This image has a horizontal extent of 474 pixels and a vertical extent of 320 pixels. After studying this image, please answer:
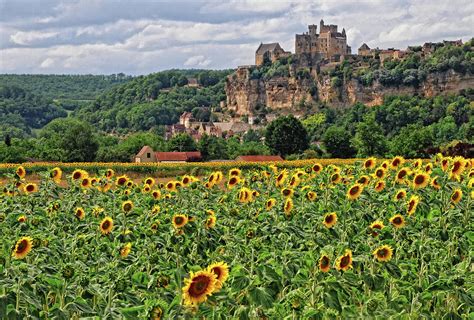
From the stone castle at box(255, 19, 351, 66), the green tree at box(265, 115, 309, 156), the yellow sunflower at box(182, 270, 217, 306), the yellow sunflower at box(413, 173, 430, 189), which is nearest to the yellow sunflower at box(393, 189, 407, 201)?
the yellow sunflower at box(413, 173, 430, 189)

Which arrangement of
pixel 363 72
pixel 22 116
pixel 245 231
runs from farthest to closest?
1. pixel 22 116
2. pixel 363 72
3. pixel 245 231

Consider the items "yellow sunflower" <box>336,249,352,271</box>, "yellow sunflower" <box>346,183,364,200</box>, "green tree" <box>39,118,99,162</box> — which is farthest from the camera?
"green tree" <box>39,118,99,162</box>

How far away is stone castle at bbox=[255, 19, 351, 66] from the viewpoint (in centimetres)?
15338

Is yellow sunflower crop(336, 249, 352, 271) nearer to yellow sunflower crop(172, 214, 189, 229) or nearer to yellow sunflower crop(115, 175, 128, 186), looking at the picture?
yellow sunflower crop(172, 214, 189, 229)

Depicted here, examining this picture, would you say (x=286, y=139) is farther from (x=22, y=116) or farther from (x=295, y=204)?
(x=22, y=116)

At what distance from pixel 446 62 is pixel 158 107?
6997 centimetres

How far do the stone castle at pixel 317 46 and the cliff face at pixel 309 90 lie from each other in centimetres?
782

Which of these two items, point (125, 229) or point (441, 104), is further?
point (441, 104)

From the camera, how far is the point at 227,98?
165 metres

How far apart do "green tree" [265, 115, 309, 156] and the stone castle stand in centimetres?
7396

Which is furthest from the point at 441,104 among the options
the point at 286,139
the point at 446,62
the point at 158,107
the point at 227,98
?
the point at 158,107

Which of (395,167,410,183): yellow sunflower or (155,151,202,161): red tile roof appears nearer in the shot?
(395,167,410,183): yellow sunflower

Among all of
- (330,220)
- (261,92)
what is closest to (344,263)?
(330,220)

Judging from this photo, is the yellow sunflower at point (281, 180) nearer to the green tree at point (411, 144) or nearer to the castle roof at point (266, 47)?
the green tree at point (411, 144)
